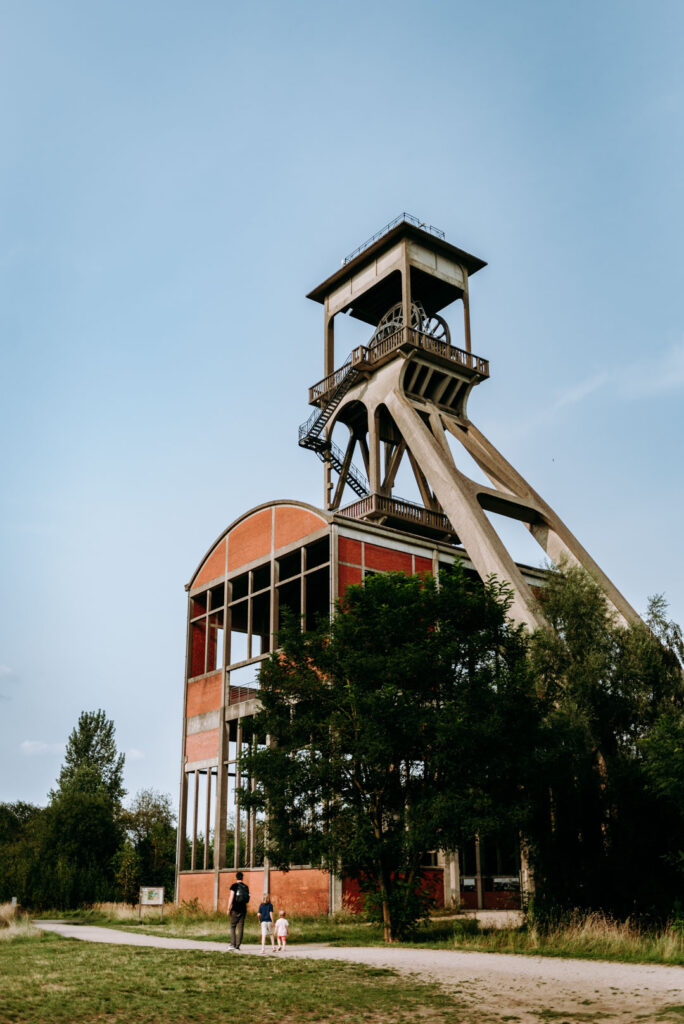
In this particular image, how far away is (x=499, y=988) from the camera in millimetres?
11867

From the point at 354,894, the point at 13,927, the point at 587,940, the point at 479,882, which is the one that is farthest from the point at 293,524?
the point at 587,940

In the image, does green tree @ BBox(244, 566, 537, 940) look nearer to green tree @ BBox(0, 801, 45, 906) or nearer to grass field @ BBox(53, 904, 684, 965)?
grass field @ BBox(53, 904, 684, 965)

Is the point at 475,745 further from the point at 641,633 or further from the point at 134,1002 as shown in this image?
the point at 134,1002

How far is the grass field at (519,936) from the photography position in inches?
608

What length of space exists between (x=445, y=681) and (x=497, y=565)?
9562mm

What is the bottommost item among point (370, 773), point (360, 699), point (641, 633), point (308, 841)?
point (308, 841)

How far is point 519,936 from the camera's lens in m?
17.9

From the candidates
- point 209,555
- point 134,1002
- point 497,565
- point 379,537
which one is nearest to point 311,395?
point 209,555

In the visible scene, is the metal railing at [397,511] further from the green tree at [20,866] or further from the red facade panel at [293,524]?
the green tree at [20,866]

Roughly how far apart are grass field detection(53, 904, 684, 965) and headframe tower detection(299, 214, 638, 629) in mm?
13395

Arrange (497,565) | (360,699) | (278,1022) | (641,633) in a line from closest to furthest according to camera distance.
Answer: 1. (278,1022)
2. (360,699)
3. (641,633)
4. (497,565)

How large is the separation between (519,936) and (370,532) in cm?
1425

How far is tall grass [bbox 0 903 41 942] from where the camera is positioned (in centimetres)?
2207

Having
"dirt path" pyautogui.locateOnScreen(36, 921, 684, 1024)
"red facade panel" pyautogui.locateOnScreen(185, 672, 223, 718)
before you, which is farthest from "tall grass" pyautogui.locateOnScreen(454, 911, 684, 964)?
"red facade panel" pyautogui.locateOnScreen(185, 672, 223, 718)
